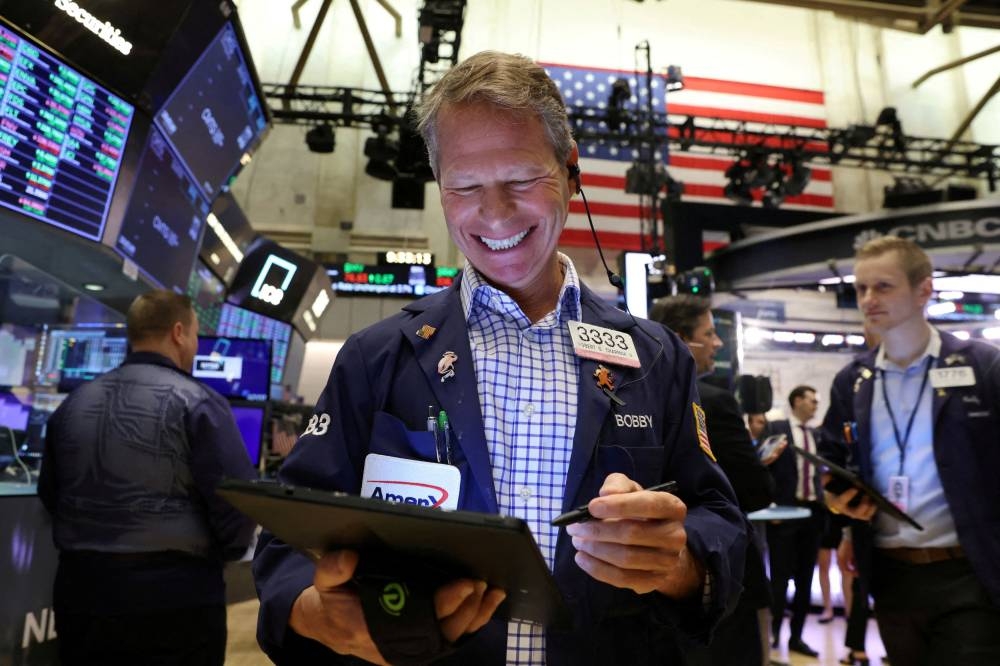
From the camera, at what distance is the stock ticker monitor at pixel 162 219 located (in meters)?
3.46

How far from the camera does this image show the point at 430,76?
42.4 ft

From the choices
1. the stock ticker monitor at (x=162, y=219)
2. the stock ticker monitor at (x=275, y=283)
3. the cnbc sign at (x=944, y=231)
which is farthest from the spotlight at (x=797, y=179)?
the stock ticker monitor at (x=162, y=219)

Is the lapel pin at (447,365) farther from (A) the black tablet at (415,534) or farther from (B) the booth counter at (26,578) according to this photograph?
(B) the booth counter at (26,578)

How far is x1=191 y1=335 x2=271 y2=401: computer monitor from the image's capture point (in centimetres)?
557

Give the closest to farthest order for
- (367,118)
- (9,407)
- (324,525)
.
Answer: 1. (324,525)
2. (9,407)
3. (367,118)

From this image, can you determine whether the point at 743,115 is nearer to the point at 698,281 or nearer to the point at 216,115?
the point at 698,281

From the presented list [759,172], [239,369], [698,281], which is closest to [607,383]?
[239,369]

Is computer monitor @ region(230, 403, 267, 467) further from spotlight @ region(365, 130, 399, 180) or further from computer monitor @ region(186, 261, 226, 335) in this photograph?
spotlight @ region(365, 130, 399, 180)

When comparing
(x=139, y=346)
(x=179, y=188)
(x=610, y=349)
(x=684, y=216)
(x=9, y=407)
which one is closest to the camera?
(x=610, y=349)

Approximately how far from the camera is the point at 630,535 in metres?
0.87

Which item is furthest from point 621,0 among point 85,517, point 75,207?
point 85,517

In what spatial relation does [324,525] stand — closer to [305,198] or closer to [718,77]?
[305,198]

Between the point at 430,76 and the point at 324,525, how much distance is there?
1319cm

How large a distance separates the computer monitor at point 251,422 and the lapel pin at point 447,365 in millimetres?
4312
